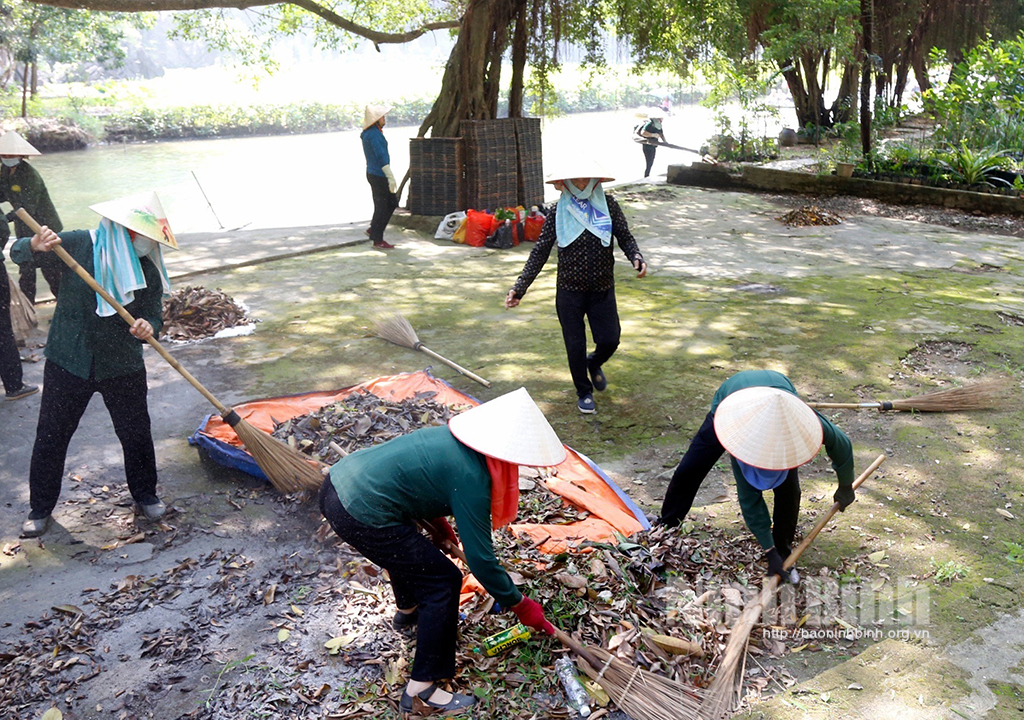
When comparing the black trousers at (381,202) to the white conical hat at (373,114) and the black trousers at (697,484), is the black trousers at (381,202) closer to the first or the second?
the white conical hat at (373,114)

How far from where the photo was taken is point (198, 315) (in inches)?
284

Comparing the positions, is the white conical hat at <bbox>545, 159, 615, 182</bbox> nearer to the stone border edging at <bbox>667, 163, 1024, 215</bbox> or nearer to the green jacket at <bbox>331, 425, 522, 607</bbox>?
the green jacket at <bbox>331, 425, 522, 607</bbox>

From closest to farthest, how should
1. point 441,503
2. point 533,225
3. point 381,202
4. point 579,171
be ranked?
point 441,503, point 579,171, point 381,202, point 533,225

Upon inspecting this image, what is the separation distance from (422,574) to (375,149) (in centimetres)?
780

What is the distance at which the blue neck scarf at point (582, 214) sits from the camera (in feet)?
16.8

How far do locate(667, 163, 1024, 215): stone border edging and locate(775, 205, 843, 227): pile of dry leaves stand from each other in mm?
1634

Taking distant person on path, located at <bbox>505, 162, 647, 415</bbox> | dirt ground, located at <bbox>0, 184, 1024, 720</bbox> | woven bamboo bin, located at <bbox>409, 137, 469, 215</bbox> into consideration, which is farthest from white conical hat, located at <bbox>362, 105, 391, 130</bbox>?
distant person on path, located at <bbox>505, 162, 647, 415</bbox>


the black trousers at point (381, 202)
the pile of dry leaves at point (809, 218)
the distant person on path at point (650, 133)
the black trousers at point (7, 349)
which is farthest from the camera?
the distant person on path at point (650, 133)

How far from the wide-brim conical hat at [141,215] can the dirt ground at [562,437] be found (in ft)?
4.81

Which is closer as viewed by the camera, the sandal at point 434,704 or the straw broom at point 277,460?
the sandal at point 434,704

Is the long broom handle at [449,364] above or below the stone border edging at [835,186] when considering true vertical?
below

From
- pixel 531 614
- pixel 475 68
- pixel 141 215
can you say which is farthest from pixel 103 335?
pixel 475 68

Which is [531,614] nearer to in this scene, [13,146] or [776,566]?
[776,566]

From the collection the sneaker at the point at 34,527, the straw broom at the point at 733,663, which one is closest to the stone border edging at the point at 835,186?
the straw broom at the point at 733,663
